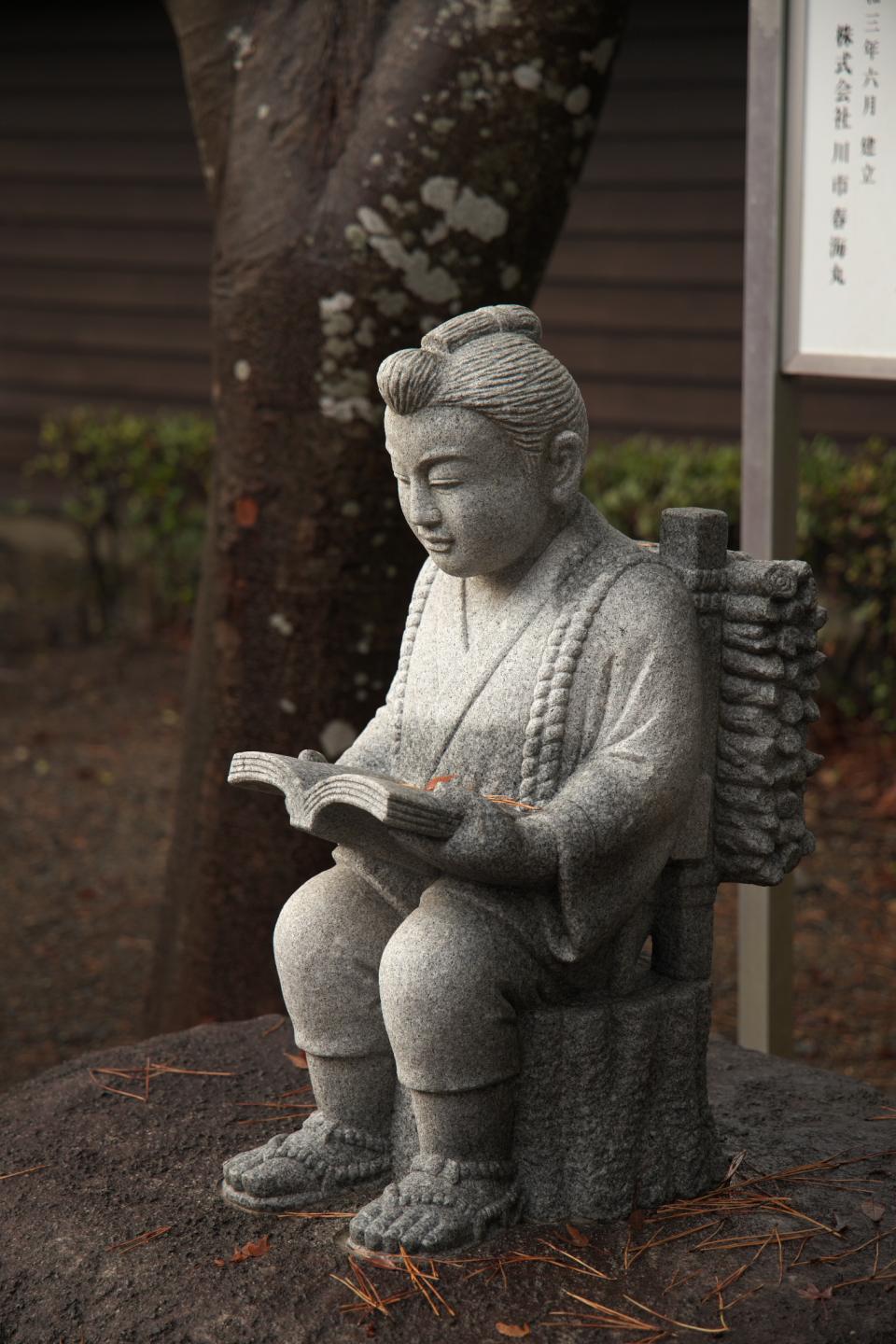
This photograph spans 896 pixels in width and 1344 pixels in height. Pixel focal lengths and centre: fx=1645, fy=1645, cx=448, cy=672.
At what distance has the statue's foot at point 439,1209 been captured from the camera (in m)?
2.50

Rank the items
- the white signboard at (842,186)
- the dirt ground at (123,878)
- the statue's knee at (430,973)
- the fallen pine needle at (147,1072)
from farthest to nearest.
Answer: the dirt ground at (123,878) → the white signboard at (842,186) → the fallen pine needle at (147,1072) → the statue's knee at (430,973)

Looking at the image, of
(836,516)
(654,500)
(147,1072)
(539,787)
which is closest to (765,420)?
(539,787)

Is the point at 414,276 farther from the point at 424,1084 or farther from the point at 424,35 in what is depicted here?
the point at 424,1084

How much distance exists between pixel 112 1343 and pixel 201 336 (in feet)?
22.5

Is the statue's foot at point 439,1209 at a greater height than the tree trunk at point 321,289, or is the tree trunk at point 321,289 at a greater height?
the tree trunk at point 321,289

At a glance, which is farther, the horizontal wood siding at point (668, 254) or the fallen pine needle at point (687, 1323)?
the horizontal wood siding at point (668, 254)

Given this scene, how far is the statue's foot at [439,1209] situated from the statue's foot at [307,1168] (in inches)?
4.0

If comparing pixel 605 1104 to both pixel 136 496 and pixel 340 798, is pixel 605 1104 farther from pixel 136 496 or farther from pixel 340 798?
pixel 136 496

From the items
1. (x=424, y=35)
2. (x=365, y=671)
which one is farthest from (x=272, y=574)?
(x=424, y=35)

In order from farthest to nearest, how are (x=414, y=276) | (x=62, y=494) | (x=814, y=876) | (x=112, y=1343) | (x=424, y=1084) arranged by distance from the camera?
1. (x=62, y=494)
2. (x=814, y=876)
3. (x=414, y=276)
4. (x=424, y=1084)
5. (x=112, y=1343)

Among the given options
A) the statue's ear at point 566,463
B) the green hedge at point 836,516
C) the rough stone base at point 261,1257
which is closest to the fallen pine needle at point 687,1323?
the rough stone base at point 261,1257

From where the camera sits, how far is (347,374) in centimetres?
376

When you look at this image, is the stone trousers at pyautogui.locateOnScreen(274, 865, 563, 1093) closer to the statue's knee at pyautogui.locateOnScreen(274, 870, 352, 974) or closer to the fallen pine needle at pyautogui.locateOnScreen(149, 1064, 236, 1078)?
the statue's knee at pyautogui.locateOnScreen(274, 870, 352, 974)

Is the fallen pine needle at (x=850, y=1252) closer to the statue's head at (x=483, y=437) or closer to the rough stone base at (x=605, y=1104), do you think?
the rough stone base at (x=605, y=1104)
